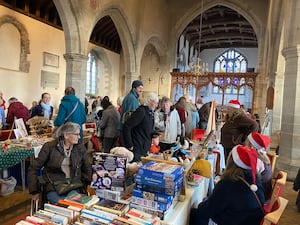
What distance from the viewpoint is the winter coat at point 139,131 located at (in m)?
2.87

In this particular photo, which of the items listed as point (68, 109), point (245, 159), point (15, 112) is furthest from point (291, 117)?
point (15, 112)

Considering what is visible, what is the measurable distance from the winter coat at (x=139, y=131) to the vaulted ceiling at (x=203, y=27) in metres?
7.43

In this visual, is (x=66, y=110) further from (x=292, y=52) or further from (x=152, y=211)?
(x=292, y=52)

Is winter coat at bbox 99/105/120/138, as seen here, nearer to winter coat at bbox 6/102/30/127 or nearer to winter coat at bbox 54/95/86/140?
winter coat at bbox 54/95/86/140

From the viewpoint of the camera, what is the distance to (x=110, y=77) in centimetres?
1445

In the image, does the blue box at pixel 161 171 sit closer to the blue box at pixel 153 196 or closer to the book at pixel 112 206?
the blue box at pixel 153 196

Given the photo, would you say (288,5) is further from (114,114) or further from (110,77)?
(110,77)

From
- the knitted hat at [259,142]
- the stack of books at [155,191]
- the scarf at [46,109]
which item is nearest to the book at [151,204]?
the stack of books at [155,191]

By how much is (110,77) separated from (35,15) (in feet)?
18.3

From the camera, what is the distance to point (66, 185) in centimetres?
224

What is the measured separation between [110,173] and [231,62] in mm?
22092

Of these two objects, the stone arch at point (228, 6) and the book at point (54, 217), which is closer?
the book at point (54, 217)

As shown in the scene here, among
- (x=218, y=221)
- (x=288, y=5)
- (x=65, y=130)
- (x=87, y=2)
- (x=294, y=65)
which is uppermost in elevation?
(x=87, y=2)

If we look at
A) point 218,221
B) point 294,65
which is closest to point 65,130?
point 218,221
